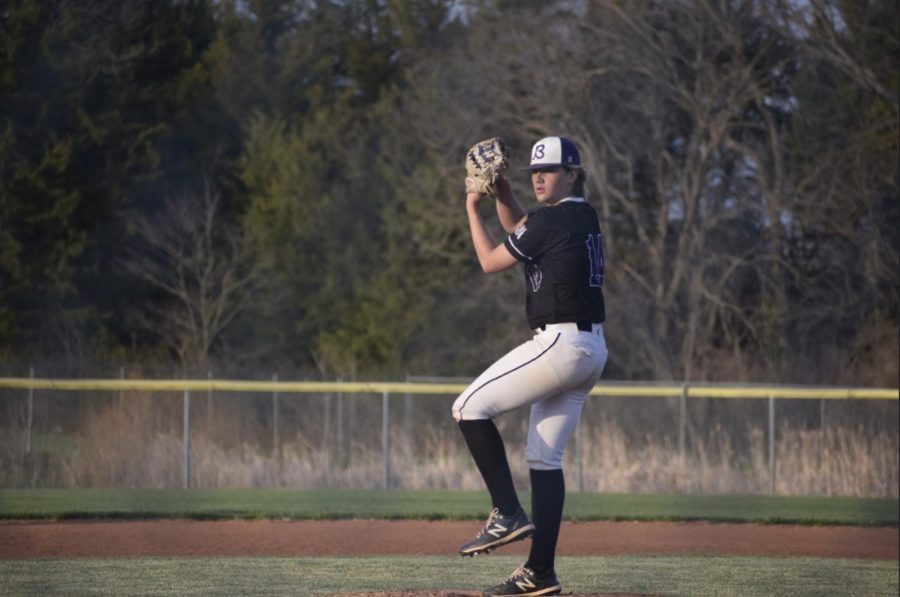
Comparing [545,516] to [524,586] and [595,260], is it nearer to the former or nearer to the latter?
[524,586]

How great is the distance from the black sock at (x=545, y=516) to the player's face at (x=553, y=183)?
1.51m

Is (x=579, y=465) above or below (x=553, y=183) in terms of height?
below

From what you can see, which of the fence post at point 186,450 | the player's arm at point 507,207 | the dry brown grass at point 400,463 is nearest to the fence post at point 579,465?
the dry brown grass at point 400,463

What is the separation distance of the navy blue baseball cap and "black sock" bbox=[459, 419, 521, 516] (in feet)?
4.70

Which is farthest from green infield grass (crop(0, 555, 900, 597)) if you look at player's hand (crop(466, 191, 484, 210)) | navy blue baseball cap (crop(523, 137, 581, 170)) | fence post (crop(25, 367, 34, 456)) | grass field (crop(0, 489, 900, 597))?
fence post (crop(25, 367, 34, 456))

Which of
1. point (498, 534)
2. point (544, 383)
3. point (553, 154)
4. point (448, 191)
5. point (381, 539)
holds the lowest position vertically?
point (381, 539)

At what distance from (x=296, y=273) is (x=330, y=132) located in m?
5.23

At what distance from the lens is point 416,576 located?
9.44 m

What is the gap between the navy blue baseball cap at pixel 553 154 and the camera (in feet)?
23.0

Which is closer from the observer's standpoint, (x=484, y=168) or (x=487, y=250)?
(x=487, y=250)

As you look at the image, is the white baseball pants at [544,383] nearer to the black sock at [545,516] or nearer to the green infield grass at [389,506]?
the black sock at [545,516]

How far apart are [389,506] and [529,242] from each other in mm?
9534

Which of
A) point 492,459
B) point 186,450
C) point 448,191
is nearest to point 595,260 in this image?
point 492,459

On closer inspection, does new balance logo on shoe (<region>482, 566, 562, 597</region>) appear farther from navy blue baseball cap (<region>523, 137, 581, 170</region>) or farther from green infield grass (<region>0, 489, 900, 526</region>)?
green infield grass (<region>0, 489, 900, 526</region>)
